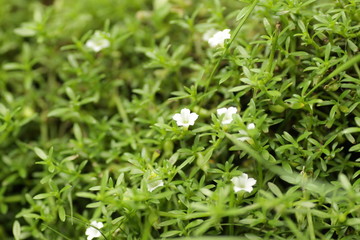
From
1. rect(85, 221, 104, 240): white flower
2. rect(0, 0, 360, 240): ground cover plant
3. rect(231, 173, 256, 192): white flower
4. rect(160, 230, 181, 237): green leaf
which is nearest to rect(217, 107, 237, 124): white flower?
rect(0, 0, 360, 240): ground cover plant

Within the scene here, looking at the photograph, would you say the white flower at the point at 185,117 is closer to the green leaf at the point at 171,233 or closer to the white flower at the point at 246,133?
the white flower at the point at 246,133

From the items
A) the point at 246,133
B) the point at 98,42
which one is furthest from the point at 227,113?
the point at 98,42

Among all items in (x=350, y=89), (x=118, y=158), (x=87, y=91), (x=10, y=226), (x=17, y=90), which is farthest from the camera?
(x=17, y=90)

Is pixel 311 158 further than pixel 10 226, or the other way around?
pixel 10 226

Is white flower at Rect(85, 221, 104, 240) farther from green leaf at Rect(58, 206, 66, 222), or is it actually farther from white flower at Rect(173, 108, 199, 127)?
white flower at Rect(173, 108, 199, 127)

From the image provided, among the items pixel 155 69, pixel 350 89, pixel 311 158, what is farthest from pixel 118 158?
pixel 350 89

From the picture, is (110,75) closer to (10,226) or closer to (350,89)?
(10,226)

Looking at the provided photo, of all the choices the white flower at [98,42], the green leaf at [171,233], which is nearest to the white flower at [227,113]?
the green leaf at [171,233]
